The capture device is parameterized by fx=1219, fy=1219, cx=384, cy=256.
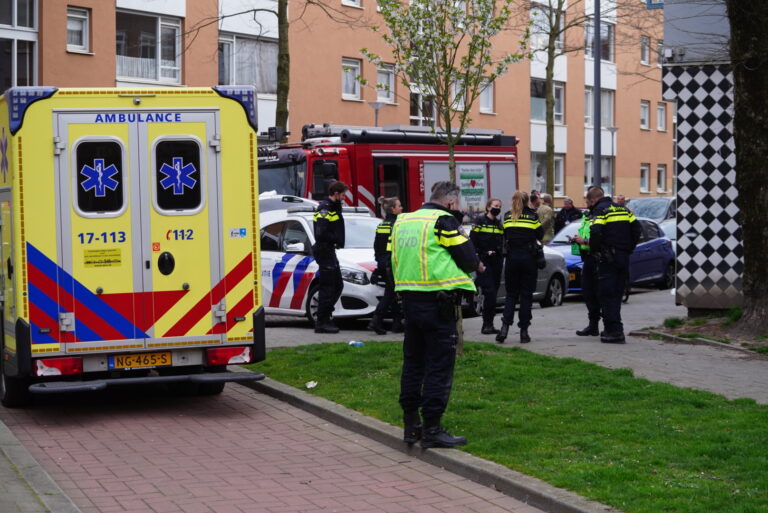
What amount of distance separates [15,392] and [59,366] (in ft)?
3.35

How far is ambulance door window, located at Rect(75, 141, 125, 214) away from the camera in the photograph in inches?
383

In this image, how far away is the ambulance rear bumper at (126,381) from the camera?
9586mm

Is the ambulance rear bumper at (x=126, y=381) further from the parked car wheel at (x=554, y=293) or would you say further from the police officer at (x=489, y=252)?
the parked car wheel at (x=554, y=293)

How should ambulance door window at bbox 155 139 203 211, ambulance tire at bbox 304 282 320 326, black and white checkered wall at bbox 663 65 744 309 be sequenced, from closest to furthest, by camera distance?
1. ambulance door window at bbox 155 139 203 211
2. black and white checkered wall at bbox 663 65 744 309
3. ambulance tire at bbox 304 282 320 326

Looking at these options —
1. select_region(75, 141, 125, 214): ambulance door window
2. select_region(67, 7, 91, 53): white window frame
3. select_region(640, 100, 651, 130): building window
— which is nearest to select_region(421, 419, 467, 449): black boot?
select_region(75, 141, 125, 214): ambulance door window

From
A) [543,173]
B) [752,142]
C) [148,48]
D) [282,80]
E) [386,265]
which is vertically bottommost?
[386,265]

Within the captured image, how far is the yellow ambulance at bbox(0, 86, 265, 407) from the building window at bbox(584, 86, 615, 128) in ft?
139

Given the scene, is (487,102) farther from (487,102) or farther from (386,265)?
(386,265)

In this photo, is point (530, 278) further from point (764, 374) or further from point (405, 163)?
point (405, 163)

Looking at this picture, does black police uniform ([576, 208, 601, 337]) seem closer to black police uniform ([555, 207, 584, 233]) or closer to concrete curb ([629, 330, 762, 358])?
concrete curb ([629, 330, 762, 358])

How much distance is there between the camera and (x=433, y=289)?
8.30 meters

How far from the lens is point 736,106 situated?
13.5 meters

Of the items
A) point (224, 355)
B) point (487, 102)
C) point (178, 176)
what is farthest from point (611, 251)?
point (487, 102)

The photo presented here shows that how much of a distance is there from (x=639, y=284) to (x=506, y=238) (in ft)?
29.5
